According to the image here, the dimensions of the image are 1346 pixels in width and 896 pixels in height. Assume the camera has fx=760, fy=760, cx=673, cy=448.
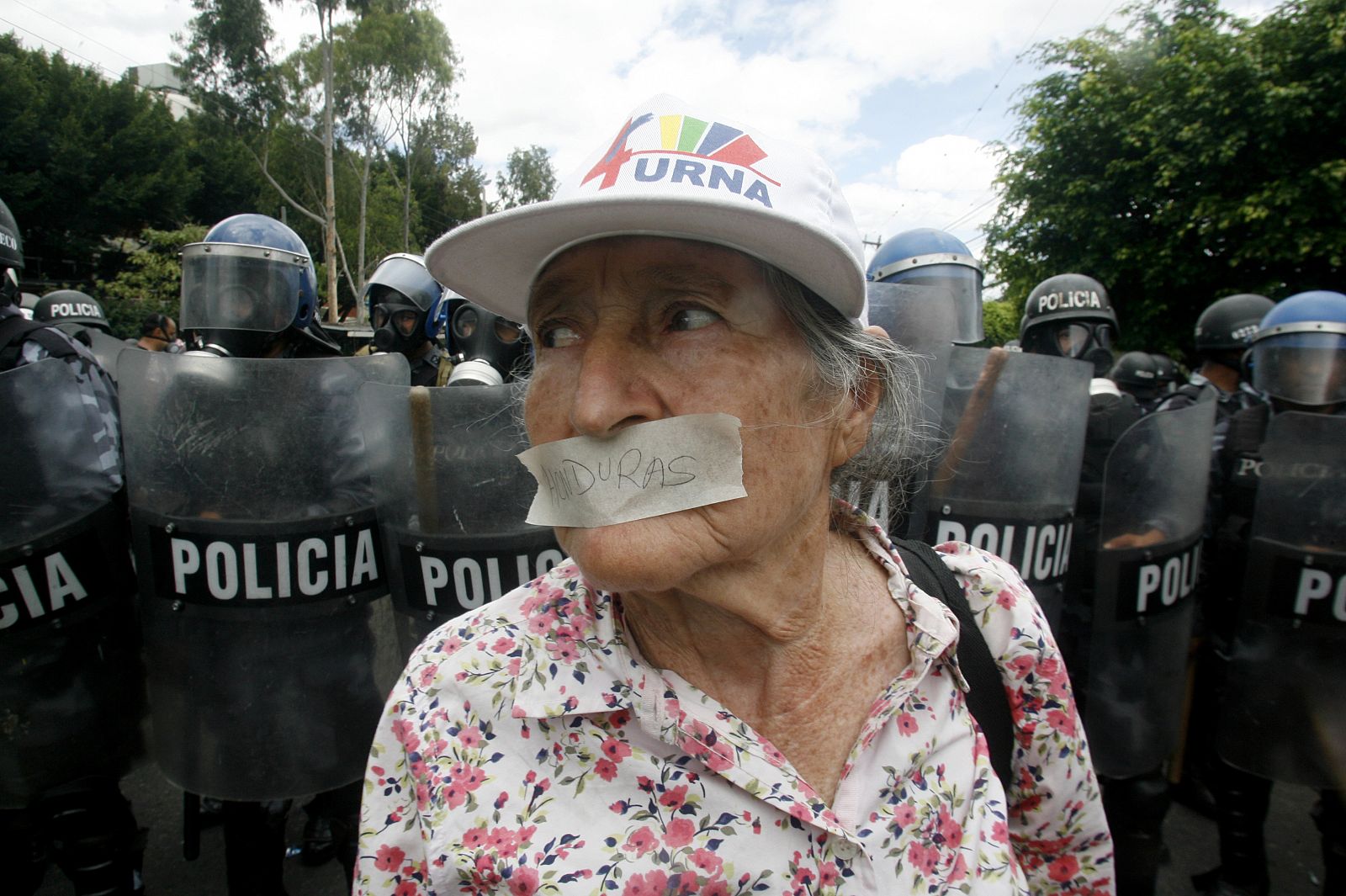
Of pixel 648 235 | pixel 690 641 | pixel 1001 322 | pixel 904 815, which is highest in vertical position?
pixel 1001 322

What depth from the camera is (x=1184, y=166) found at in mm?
15102

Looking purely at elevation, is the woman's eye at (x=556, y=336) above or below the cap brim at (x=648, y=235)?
below

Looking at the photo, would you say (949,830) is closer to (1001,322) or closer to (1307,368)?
(1307,368)

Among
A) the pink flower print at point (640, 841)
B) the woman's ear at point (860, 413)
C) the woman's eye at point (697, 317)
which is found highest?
the woman's eye at point (697, 317)

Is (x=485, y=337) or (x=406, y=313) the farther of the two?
(x=406, y=313)

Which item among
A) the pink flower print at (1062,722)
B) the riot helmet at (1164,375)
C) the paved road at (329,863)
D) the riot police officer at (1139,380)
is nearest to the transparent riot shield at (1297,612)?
the paved road at (329,863)

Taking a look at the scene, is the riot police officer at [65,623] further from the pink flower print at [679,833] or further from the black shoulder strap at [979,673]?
the black shoulder strap at [979,673]

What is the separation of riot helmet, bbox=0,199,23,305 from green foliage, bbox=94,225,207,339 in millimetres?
25052

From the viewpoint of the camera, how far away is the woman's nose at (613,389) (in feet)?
3.30

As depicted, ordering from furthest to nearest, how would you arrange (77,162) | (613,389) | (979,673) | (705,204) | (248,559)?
(77,162), (248,559), (979,673), (613,389), (705,204)

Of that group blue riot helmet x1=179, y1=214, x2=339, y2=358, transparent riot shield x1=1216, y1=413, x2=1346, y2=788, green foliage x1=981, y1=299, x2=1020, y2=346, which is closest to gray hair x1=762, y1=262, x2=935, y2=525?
transparent riot shield x1=1216, y1=413, x2=1346, y2=788

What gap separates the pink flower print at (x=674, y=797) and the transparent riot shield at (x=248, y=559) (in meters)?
1.67

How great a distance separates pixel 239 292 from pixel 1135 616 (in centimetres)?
369


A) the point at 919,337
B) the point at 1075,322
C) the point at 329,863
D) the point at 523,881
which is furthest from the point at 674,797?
the point at 1075,322
